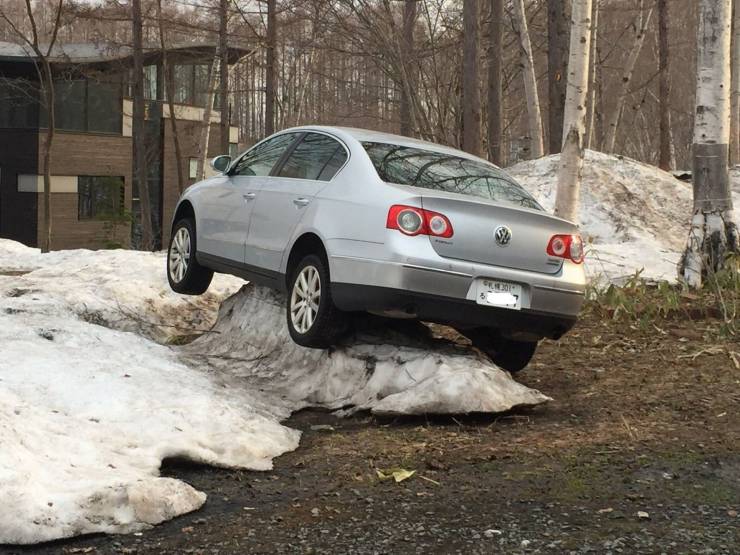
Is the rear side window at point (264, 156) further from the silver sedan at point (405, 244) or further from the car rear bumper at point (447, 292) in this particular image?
the car rear bumper at point (447, 292)

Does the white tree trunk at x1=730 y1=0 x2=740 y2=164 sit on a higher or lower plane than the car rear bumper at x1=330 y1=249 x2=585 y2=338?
higher

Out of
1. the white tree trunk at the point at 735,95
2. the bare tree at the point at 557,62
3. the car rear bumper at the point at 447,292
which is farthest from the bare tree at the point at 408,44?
the car rear bumper at the point at 447,292

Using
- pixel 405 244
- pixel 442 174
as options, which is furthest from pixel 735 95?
pixel 405 244

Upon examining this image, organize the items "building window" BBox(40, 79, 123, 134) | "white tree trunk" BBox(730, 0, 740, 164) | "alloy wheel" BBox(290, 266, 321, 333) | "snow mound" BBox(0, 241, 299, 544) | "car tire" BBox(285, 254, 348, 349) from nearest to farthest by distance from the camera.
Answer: "snow mound" BBox(0, 241, 299, 544) < "car tire" BBox(285, 254, 348, 349) < "alloy wheel" BBox(290, 266, 321, 333) < "white tree trunk" BBox(730, 0, 740, 164) < "building window" BBox(40, 79, 123, 134)

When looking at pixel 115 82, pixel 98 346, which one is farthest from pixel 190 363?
pixel 115 82

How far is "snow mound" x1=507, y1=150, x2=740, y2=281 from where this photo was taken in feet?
54.4

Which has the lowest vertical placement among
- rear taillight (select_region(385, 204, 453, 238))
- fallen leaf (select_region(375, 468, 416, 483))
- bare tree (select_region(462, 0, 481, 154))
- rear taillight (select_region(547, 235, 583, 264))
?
fallen leaf (select_region(375, 468, 416, 483))

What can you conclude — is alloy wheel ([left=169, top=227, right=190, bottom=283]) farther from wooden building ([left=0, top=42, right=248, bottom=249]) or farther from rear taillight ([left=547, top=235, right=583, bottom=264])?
wooden building ([left=0, top=42, right=248, bottom=249])

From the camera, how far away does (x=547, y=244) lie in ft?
22.6

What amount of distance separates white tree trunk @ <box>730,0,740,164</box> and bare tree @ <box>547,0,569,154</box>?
4.73 metres

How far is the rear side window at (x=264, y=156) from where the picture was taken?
8398 mm

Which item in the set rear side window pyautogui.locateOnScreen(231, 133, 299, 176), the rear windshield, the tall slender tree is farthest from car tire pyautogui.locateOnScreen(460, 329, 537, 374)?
the tall slender tree

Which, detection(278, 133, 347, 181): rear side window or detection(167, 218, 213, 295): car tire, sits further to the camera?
detection(167, 218, 213, 295): car tire

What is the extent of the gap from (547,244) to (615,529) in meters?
2.81
